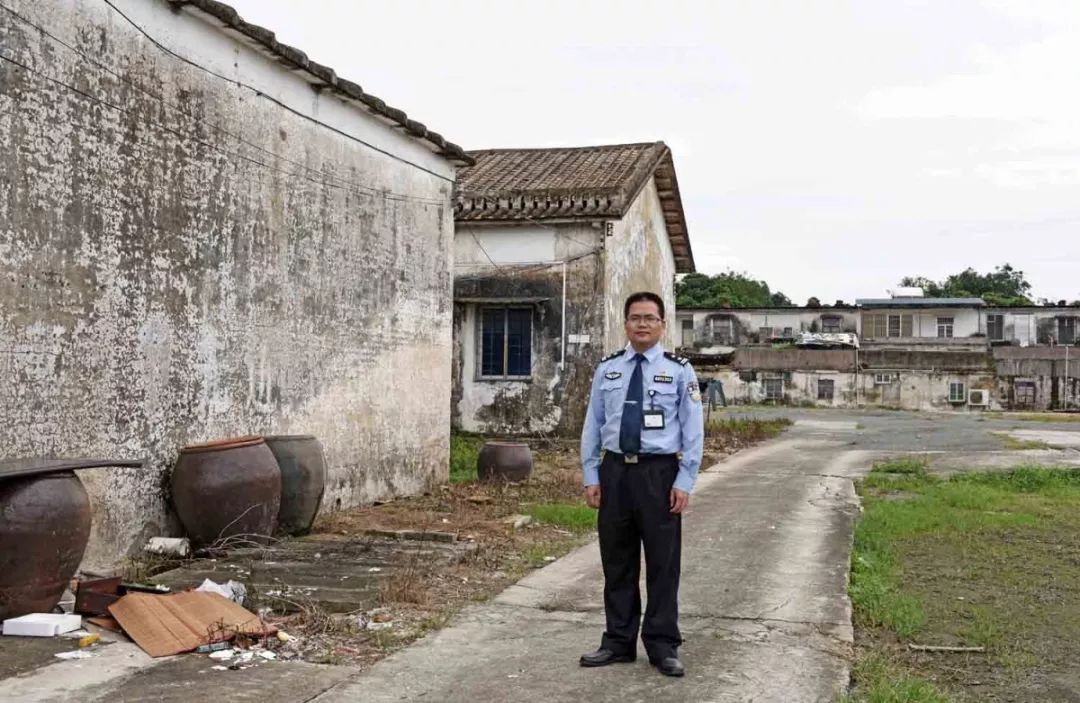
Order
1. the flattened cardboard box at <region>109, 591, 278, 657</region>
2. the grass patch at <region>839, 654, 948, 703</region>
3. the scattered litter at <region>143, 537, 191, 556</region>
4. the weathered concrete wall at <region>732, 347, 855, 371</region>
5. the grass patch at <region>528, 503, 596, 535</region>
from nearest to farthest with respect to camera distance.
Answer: the grass patch at <region>839, 654, 948, 703</region>, the flattened cardboard box at <region>109, 591, 278, 657</region>, the scattered litter at <region>143, 537, 191, 556</region>, the grass patch at <region>528, 503, 596, 535</region>, the weathered concrete wall at <region>732, 347, 855, 371</region>

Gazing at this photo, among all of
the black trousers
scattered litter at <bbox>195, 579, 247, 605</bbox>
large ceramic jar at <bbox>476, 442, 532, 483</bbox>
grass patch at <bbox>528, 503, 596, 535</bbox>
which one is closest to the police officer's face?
the black trousers

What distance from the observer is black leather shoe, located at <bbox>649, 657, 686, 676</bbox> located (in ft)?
15.0

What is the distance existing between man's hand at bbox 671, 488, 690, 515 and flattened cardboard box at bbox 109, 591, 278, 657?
80.9 inches

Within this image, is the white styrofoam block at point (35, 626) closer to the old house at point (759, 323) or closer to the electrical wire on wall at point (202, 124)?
the electrical wire on wall at point (202, 124)

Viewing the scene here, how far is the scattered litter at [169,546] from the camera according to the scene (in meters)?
6.85

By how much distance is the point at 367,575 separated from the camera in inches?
256

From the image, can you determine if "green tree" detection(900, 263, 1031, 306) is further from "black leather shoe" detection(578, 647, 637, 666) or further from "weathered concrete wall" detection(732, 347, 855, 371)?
"black leather shoe" detection(578, 647, 637, 666)

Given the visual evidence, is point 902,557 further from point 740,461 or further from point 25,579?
point 740,461

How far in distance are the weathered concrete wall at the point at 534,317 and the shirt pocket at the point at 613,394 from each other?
12.6 m

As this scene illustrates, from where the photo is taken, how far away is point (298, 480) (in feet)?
26.4

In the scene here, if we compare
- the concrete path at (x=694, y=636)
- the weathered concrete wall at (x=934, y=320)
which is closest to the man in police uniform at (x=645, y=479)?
the concrete path at (x=694, y=636)

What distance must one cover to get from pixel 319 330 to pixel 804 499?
5.55 m

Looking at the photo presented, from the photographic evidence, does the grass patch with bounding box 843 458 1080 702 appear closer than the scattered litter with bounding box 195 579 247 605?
Yes

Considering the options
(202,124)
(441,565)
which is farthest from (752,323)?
(441,565)
